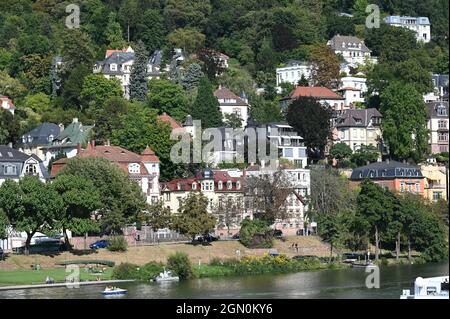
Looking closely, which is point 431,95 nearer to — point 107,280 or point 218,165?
point 218,165

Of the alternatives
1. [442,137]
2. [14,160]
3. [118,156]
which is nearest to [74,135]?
[118,156]

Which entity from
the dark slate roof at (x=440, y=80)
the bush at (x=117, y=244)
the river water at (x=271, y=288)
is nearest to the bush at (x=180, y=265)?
the river water at (x=271, y=288)

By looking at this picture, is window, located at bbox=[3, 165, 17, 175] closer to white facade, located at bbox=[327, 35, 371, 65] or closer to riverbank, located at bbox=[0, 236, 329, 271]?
riverbank, located at bbox=[0, 236, 329, 271]

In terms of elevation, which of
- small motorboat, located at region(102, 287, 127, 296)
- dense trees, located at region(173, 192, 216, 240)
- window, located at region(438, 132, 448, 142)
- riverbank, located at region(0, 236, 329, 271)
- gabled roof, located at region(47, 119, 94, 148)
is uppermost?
window, located at region(438, 132, 448, 142)

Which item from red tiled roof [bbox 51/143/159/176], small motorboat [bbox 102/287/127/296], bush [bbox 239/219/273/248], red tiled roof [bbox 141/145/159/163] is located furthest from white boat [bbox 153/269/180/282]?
red tiled roof [bbox 141/145/159/163]

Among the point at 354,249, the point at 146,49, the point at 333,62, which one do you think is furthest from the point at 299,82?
the point at 354,249

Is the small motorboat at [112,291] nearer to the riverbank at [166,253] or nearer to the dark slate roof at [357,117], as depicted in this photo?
the riverbank at [166,253]
